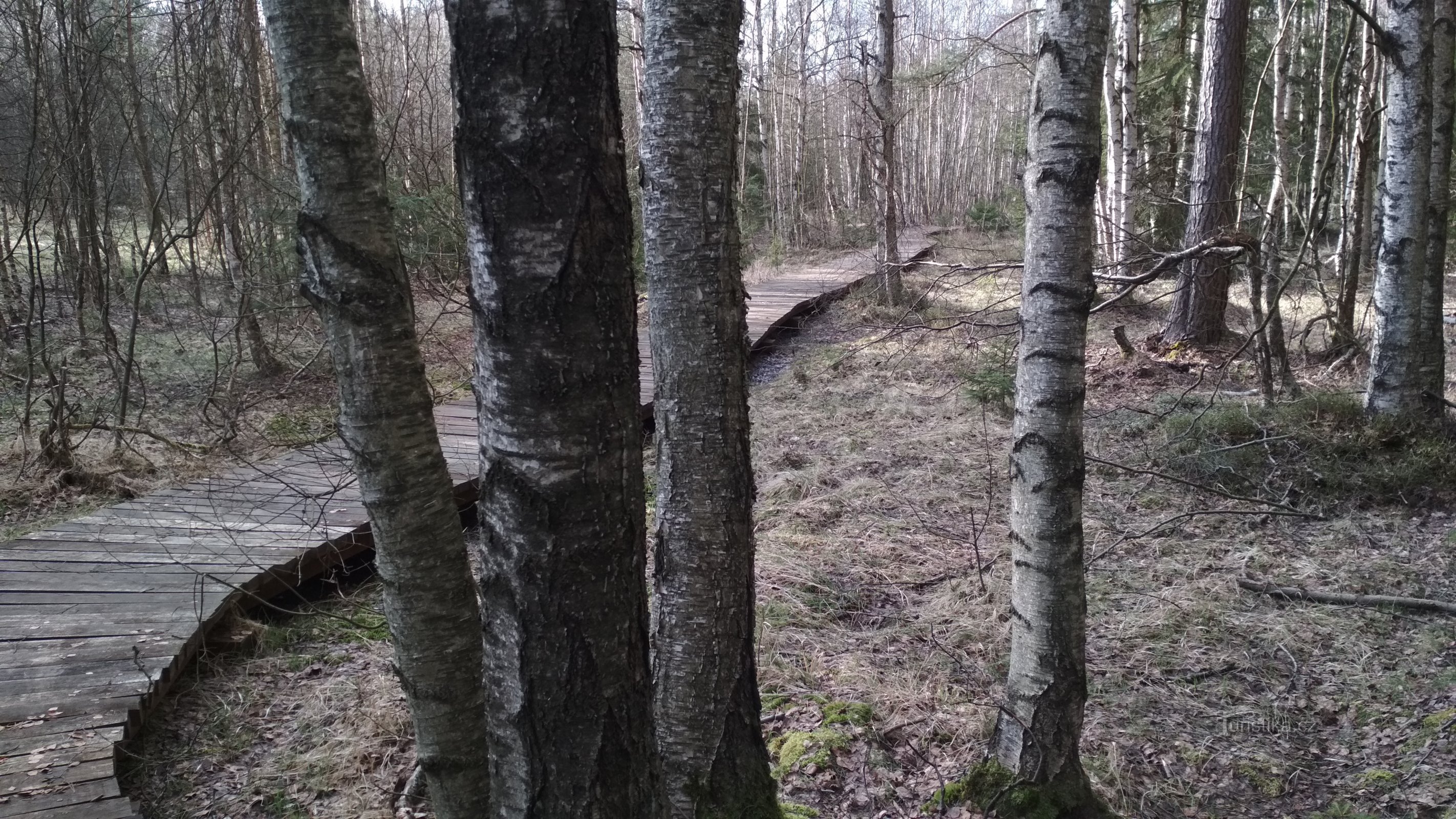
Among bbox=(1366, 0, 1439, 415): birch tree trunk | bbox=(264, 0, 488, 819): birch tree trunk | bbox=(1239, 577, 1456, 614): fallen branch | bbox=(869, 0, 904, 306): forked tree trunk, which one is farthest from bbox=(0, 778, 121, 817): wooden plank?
bbox=(869, 0, 904, 306): forked tree trunk

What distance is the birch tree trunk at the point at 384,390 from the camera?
1688 millimetres

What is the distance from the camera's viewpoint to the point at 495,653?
1.38 m

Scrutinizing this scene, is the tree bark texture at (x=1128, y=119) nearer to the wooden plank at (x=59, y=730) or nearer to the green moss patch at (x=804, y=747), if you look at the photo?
the green moss patch at (x=804, y=747)

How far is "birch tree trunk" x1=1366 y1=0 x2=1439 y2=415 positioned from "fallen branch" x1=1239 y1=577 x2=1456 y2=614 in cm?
189

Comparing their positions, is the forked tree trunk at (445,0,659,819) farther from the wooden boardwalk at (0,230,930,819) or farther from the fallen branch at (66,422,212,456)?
the fallen branch at (66,422,212,456)

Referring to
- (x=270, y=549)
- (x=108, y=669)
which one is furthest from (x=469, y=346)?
(x=108, y=669)

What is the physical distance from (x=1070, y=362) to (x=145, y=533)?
16.2 ft

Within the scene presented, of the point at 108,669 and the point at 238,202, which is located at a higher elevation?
the point at 238,202

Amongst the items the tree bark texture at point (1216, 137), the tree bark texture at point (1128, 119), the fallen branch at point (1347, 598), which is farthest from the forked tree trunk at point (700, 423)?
the tree bark texture at point (1128, 119)

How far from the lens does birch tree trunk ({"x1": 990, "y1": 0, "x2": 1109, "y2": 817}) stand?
2.19 m

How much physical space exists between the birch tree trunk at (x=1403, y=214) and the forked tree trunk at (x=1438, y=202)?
0.08m

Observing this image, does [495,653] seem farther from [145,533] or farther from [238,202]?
[238,202]

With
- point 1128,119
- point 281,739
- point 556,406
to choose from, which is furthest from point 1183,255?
point 1128,119

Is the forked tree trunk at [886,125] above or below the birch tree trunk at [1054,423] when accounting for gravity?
above
